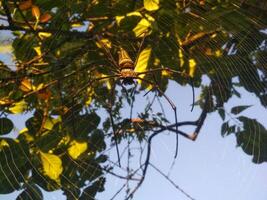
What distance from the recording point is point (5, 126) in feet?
4.66

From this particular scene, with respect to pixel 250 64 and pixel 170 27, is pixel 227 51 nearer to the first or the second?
pixel 250 64

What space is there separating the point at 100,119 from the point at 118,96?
3.8 inches

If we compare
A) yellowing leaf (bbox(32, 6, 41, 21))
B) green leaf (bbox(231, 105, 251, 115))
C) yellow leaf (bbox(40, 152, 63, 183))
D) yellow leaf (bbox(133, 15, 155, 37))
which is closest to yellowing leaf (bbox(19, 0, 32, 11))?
yellowing leaf (bbox(32, 6, 41, 21))

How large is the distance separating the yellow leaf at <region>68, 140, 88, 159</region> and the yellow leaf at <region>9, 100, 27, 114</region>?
20 centimetres

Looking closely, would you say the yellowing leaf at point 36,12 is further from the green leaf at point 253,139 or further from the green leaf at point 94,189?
the green leaf at point 253,139

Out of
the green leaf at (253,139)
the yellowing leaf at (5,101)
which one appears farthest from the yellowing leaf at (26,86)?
the green leaf at (253,139)

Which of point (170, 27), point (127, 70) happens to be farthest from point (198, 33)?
point (127, 70)

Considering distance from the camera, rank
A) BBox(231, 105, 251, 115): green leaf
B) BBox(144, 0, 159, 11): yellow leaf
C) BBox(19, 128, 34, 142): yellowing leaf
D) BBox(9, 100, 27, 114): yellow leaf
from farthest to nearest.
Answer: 1. BBox(231, 105, 251, 115): green leaf
2. BBox(9, 100, 27, 114): yellow leaf
3. BBox(19, 128, 34, 142): yellowing leaf
4. BBox(144, 0, 159, 11): yellow leaf

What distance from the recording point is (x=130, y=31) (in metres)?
1.40

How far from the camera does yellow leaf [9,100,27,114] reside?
1547mm

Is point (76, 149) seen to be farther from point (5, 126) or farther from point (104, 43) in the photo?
point (104, 43)

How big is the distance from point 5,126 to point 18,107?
170 mm

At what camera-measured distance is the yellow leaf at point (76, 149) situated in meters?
1.50

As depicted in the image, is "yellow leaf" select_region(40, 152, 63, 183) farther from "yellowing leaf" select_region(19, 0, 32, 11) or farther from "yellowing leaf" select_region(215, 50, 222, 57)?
"yellowing leaf" select_region(215, 50, 222, 57)
